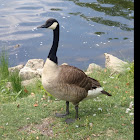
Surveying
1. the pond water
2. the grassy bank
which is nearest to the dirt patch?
the grassy bank

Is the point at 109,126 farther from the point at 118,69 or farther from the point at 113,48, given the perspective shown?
the point at 113,48

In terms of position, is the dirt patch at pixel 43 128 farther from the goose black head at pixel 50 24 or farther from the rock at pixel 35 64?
the rock at pixel 35 64

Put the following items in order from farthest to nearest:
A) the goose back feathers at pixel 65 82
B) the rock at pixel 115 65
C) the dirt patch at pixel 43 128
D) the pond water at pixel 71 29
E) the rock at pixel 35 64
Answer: the pond water at pixel 71 29
the rock at pixel 35 64
the rock at pixel 115 65
the dirt patch at pixel 43 128
the goose back feathers at pixel 65 82

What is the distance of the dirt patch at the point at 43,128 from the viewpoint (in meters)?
5.36

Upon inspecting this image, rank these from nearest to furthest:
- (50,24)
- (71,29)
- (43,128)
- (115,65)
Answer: (50,24), (43,128), (115,65), (71,29)

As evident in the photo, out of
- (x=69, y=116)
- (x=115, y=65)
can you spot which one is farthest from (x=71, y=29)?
(x=69, y=116)

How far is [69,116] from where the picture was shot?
596cm

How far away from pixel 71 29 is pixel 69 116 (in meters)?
8.94

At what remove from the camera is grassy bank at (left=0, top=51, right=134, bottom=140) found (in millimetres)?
5203

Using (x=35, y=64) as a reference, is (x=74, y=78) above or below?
above

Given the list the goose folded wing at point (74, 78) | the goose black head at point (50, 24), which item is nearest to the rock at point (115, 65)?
the goose folded wing at point (74, 78)

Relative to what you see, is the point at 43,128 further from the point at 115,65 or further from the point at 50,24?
the point at 115,65

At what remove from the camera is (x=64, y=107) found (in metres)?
6.44

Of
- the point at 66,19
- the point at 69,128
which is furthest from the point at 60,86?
the point at 66,19
